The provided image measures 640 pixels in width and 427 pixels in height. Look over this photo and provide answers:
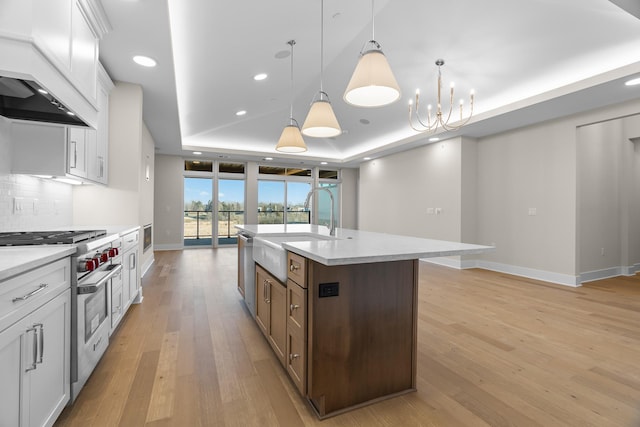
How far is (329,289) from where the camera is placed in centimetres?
161

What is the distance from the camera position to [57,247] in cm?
154

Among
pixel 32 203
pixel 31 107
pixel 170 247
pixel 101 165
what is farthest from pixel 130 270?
pixel 170 247

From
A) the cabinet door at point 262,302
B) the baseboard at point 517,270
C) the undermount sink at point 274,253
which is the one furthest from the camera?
the baseboard at point 517,270

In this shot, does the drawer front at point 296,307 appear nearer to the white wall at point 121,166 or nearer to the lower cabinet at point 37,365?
the lower cabinet at point 37,365

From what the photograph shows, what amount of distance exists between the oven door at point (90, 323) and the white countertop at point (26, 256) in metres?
0.25

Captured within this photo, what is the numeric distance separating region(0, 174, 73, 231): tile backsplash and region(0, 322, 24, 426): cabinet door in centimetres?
147

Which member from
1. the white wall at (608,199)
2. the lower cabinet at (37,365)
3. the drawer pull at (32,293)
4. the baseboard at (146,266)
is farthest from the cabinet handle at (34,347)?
the white wall at (608,199)

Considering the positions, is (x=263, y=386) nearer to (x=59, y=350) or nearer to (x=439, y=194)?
(x=59, y=350)

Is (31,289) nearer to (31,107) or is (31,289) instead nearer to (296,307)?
(296,307)

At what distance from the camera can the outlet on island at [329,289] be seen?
1.60m

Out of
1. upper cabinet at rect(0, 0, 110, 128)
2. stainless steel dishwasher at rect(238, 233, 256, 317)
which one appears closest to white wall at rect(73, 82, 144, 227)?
upper cabinet at rect(0, 0, 110, 128)

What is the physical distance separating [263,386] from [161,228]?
719 centimetres

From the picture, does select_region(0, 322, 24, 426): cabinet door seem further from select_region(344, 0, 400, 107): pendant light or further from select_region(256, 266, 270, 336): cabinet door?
select_region(344, 0, 400, 107): pendant light

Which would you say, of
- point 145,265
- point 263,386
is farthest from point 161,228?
point 263,386
